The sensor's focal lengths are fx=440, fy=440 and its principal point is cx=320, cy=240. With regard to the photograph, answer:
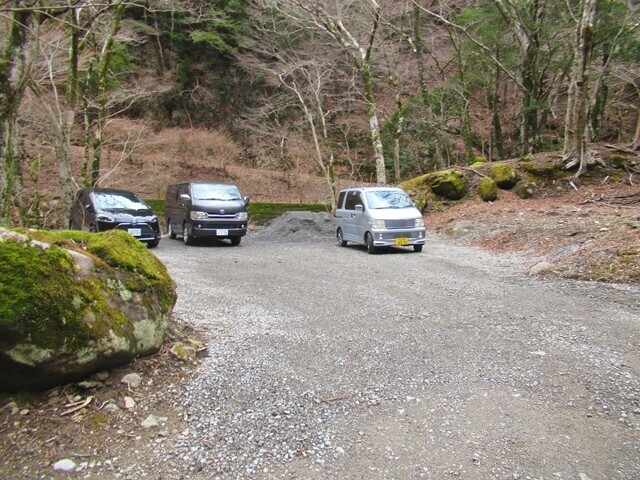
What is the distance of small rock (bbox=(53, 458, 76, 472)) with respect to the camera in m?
2.43

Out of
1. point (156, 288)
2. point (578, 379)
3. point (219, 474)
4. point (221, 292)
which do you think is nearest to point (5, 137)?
point (221, 292)

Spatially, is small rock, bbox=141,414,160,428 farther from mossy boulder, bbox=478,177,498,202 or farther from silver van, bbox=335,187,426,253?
mossy boulder, bbox=478,177,498,202

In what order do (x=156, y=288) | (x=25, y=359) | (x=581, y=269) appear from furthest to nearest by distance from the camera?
(x=581, y=269) < (x=156, y=288) < (x=25, y=359)

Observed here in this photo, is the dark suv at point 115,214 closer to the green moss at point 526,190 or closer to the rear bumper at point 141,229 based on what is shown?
the rear bumper at point 141,229

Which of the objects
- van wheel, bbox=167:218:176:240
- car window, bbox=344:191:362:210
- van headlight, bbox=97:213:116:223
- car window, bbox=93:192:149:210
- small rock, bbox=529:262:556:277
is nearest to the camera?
small rock, bbox=529:262:556:277

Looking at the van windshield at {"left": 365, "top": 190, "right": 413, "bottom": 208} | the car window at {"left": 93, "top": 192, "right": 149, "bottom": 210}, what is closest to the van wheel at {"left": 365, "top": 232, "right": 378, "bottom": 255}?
the van windshield at {"left": 365, "top": 190, "right": 413, "bottom": 208}

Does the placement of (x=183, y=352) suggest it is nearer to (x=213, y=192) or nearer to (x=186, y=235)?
(x=213, y=192)

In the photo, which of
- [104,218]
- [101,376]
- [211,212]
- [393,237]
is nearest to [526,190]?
[393,237]

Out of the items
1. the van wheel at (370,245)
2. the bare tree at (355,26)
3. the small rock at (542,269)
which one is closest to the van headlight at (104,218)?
the van wheel at (370,245)

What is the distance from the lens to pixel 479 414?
3.05 m

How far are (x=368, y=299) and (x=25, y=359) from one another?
4326mm

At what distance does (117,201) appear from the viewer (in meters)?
12.3

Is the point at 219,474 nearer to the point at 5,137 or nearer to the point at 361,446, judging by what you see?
the point at 361,446

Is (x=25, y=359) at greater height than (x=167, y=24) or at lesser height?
lesser
